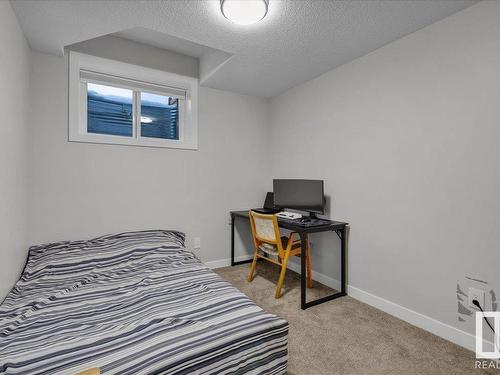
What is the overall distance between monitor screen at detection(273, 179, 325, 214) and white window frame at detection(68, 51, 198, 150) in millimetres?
1157

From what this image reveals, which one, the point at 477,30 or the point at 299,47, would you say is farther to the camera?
the point at 299,47

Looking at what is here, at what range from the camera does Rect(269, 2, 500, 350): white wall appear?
167 centimetres

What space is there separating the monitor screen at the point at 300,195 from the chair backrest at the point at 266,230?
1.60ft

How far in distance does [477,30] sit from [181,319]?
2.56 metres

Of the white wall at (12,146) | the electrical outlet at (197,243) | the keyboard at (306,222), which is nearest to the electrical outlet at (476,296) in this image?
the keyboard at (306,222)

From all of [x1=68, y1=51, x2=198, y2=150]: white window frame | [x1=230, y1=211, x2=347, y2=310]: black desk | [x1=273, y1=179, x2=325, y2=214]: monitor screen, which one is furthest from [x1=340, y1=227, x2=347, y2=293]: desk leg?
[x1=68, y1=51, x2=198, y2=150]: white window frame

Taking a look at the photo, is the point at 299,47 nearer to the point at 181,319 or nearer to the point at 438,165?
the point at 438,165

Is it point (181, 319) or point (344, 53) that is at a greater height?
point (344, 53)

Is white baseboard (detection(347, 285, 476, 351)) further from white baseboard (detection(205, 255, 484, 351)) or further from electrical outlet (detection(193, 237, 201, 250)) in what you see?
electrical outlet (detection(193, 237, 201, 250))

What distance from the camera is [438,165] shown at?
189 centimetres

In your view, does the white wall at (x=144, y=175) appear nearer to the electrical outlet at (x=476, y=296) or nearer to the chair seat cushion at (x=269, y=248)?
the chair seat cushion at (x=269, y=248)

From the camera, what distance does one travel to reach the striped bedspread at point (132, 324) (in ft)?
3.42

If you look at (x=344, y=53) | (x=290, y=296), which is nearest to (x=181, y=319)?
(x=290, y=296)

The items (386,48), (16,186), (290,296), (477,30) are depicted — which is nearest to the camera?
(477,30)
